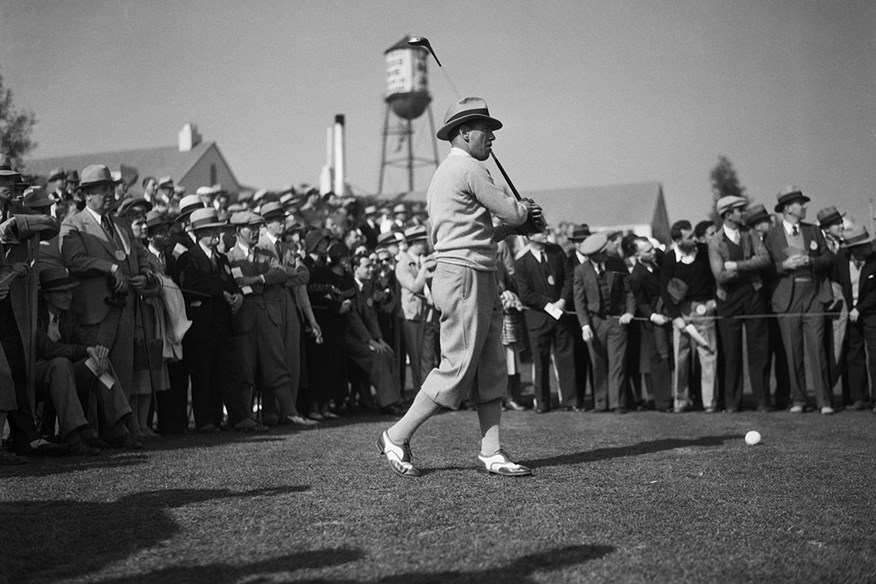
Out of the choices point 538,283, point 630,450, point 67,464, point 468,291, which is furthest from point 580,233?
point 67,464

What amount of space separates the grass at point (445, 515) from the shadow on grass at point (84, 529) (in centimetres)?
2

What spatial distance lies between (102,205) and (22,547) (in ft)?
17.6

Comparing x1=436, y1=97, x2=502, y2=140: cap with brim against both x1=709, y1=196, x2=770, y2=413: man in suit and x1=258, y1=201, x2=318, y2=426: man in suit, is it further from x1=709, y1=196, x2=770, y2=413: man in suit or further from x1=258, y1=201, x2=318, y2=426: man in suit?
x1=709, y1=196, x2=770, y2=413: man in suit

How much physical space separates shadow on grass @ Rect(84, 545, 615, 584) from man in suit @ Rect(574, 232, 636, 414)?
8.81 meters

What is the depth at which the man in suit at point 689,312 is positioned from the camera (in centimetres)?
1349

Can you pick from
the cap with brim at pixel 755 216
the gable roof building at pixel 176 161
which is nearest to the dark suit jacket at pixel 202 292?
the cap with brim at pixel 755 216

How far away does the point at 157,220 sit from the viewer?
11.4m

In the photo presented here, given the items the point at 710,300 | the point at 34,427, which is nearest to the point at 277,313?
the point at 34,427

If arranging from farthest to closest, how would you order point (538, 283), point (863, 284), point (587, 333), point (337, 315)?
point (538, 283) < point (587, 333) < point (337, 315) < point (863, 284)

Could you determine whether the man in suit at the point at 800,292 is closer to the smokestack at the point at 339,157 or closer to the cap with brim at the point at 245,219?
the cap with brim at the point at 245,219

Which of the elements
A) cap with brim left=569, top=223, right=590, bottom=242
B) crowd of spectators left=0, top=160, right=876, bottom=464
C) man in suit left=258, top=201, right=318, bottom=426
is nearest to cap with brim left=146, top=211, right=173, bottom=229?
crowd of spectators left=0, top=160, right=876, bottom=464

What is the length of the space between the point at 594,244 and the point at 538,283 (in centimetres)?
101

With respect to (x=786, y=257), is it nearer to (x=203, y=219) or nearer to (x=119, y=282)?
(x=203, y=219)

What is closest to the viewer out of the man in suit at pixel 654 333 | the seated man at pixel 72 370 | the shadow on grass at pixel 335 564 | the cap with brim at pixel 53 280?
the shadow on grass at pixel 335 564
